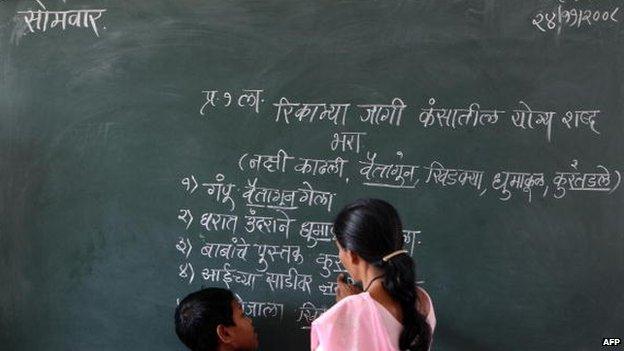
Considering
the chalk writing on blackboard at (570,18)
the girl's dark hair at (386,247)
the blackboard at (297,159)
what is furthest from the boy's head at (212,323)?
the chalk writing on blackboard at (570,18)

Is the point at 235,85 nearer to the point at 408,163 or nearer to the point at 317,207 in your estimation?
the point at 317,207

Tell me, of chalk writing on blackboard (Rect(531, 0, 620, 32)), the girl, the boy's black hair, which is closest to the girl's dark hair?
the girl

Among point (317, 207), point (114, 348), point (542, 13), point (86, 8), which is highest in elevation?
point (542, 13)

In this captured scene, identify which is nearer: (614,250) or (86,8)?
(614,250)

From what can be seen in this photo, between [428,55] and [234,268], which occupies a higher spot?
[428,55]

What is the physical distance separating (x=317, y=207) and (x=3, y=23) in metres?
1.57

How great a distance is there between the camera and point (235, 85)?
8.58 feet

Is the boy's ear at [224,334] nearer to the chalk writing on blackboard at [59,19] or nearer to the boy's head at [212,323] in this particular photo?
the boy's head at [212,323]

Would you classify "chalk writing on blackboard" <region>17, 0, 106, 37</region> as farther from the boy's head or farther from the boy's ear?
the boy's ear

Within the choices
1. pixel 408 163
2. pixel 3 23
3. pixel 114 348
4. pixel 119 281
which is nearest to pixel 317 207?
pixel 408 163

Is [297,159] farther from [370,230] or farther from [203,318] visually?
[370,230]

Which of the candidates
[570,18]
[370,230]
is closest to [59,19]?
[370,230]

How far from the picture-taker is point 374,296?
1768mm

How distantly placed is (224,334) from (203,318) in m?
0.10
